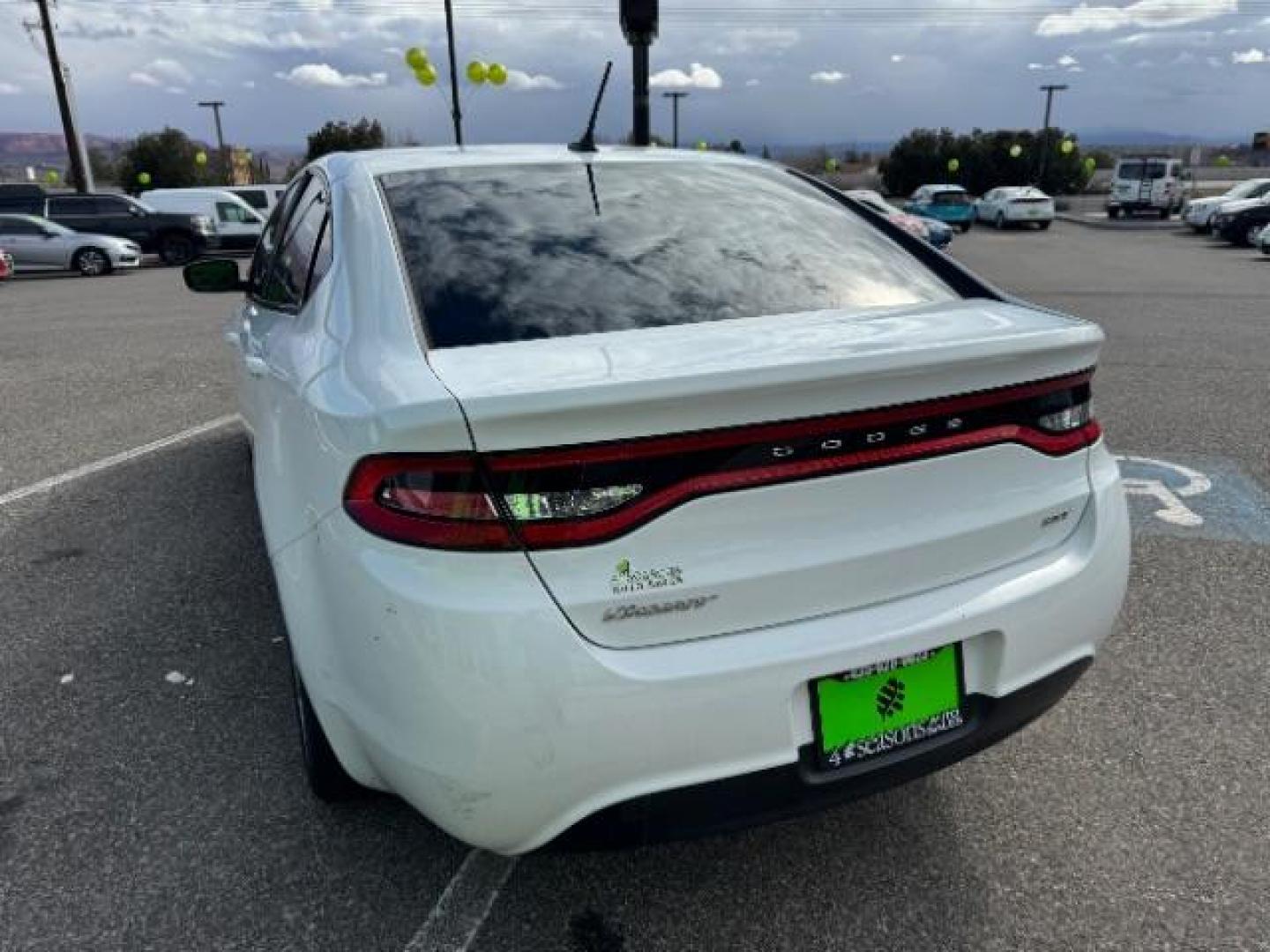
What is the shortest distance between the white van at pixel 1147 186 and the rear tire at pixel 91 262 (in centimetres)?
3400

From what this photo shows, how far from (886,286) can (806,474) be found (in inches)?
36.7

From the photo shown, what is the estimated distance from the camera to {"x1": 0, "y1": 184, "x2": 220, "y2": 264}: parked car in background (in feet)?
72.0

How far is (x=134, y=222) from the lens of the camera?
2238 centimetres

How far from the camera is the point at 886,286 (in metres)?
2.46

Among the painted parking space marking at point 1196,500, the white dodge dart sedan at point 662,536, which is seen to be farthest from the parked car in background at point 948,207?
the white dodge dart sedan at point 662,536

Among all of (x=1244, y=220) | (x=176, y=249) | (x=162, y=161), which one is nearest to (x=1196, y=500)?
(x=1244, y=220)

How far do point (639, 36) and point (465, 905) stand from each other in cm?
936

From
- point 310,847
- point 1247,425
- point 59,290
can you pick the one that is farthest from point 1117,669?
point 59,290

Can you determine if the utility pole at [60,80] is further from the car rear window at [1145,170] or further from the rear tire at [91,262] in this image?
the car rear window at [1145,170]

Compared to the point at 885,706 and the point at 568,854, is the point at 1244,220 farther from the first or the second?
the point at 568,854

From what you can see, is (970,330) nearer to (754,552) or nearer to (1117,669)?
(754,552)

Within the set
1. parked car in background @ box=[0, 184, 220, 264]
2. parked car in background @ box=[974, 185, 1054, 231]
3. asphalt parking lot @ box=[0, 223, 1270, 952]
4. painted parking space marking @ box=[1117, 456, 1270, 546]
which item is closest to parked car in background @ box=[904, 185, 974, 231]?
parked car in background @ box=[974, 185, 1054, 231]

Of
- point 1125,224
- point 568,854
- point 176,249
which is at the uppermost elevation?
point 568,854

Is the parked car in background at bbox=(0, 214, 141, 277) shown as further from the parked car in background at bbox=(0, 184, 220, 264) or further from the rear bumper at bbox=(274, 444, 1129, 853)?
the rear bumper at bbox=(274, 444, 1129, 853)
